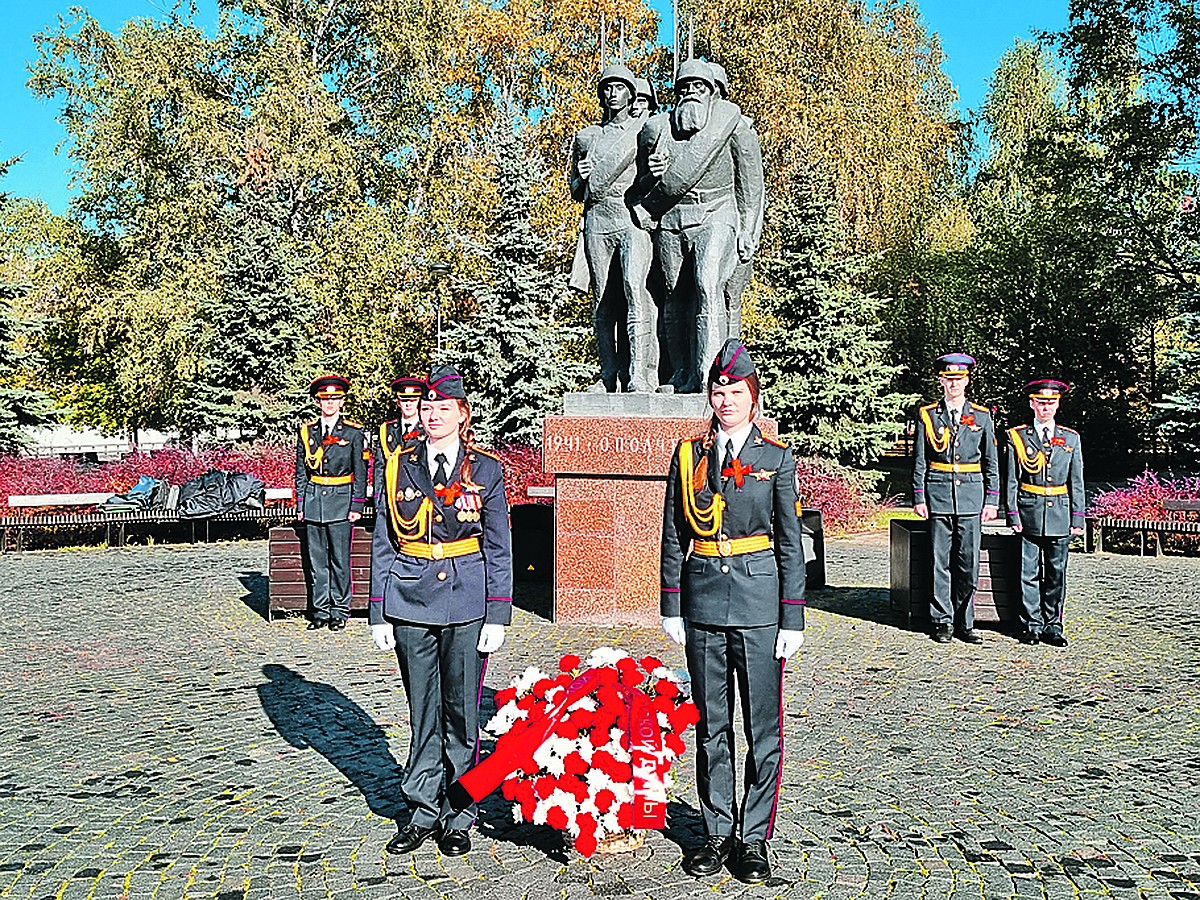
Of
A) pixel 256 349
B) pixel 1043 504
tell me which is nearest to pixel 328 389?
pixel 1043 504

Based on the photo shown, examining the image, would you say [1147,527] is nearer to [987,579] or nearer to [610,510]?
[987,579]

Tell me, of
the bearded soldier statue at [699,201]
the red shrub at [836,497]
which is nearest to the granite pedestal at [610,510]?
the bearded soldier statue at [699,201]

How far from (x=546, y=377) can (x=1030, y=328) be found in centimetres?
1262

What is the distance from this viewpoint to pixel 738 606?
4.29m

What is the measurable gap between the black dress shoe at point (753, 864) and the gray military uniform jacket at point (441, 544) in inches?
50.1

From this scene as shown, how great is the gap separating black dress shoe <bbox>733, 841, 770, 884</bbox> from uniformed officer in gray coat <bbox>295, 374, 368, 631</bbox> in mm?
5840

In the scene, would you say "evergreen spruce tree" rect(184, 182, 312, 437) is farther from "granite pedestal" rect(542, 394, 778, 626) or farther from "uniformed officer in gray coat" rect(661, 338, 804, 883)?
"uniformed officer in gray coat" rect(661, 338, 804, 883)

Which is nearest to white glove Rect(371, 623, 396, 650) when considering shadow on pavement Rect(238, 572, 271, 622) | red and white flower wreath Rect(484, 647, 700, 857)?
red and white flower wreath Rect(484, 647, 700, 857)

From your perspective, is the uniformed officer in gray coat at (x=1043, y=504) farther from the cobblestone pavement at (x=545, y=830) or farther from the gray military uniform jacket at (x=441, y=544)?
the gray military uniform jacket at (x=441, y=544)

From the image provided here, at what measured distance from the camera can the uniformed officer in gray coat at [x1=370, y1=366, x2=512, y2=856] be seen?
4.62m

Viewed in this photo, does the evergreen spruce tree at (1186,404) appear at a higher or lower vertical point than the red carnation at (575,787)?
higher

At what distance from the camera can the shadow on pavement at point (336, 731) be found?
213 inches

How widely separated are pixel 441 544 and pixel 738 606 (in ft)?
4.05

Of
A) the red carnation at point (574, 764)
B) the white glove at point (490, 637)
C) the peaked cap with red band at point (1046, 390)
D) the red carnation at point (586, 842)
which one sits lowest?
the red carnation at point (586, 842)
